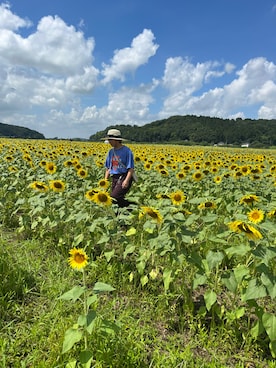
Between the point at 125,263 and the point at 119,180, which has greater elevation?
the point at 119,180

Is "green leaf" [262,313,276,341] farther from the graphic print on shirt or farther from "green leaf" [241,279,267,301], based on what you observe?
the graphic print on shirt

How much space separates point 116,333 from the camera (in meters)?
2.17

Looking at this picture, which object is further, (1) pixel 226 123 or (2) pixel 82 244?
(1) pixel 226 123

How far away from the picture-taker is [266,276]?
211 cm

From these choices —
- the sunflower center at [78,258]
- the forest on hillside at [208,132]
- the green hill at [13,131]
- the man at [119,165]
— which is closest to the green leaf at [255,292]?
the sunflower center at [78,258]

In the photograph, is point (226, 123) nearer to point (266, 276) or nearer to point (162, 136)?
point (162, 136)

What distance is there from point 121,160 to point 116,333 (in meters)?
3.14

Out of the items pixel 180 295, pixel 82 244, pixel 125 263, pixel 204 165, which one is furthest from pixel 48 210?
pixel 204 165

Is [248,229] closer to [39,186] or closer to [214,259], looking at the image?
[214,259]

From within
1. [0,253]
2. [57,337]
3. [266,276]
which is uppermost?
[266,276]

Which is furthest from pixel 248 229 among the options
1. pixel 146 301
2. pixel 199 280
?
pixel 146 301

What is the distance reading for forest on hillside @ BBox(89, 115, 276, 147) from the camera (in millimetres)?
66512

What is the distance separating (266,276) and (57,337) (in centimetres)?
145

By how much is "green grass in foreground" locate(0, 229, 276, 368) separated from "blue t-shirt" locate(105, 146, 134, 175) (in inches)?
76.7
